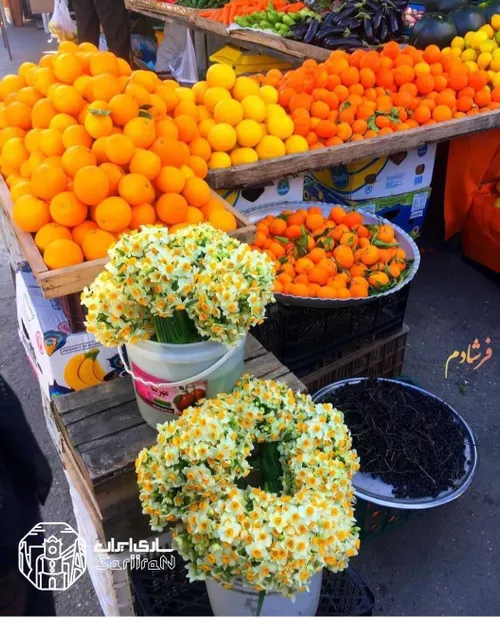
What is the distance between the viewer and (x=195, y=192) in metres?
2.06

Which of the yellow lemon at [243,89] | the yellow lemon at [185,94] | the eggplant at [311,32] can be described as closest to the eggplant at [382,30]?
the eggplant at [311,32]

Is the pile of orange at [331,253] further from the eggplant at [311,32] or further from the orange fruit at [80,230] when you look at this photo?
the eggplant at [311,32]

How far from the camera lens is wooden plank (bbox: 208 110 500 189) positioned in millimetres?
2604

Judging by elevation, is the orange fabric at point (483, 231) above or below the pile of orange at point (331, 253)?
below

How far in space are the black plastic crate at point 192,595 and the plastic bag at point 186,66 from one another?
5943mm

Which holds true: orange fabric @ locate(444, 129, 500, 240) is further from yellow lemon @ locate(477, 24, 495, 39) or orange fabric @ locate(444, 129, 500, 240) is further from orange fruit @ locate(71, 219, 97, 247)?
orange fruit @ locate(71, 219, 97, 247)

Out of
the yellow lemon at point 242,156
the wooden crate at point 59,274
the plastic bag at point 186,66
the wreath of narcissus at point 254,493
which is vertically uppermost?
the yellow lemon at point 242,156

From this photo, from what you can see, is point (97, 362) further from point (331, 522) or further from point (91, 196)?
point (331, 522)

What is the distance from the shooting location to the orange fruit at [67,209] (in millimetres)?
1876

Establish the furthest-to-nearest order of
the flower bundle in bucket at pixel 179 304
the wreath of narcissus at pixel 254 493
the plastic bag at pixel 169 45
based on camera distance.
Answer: the plastic bag at pixel 169 45 < the flower bundle in bucket at pixel 179 304 < the wreath of narcissus at pixel 254 493

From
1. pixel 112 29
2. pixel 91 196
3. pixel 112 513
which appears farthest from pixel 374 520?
pixel 112 29

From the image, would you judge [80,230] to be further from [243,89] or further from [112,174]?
[243,89]

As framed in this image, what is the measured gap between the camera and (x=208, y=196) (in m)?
2.12

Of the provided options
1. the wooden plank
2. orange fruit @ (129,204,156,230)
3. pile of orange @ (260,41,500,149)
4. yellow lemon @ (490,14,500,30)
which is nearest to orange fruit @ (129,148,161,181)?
orange fruit @ (129,204,156,230)
